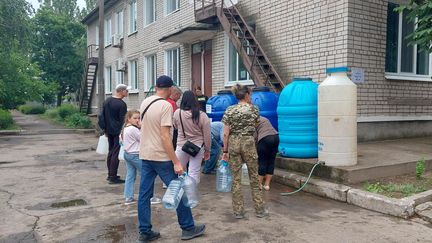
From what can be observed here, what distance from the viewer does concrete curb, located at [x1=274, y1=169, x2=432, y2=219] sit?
497cm

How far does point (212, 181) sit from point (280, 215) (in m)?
2.27

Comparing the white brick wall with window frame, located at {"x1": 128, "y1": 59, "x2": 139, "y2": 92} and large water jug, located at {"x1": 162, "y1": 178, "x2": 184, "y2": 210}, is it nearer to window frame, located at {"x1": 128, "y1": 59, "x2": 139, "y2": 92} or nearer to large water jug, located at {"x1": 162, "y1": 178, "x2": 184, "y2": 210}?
large water jug, located at {"x1": 162, "y1": 178, "x2": 184, "y2": 210}

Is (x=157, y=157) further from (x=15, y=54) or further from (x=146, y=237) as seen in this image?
(x=15, y=54)

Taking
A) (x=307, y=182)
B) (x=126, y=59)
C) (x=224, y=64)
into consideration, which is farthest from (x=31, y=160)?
(x=126, y=59)

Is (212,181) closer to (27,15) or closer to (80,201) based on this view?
(80,201)

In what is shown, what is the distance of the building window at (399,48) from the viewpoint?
905 cm

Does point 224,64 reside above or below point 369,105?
above

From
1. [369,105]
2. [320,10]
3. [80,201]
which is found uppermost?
[320,10]

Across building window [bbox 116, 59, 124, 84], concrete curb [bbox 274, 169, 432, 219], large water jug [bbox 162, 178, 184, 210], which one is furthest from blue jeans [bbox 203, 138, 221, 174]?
building window [bbox 116, 59, 124, 84]

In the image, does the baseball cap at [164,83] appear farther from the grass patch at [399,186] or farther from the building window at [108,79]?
the building window at [108,79]

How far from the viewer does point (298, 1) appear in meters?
9.12

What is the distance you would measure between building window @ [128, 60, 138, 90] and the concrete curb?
45.3ft

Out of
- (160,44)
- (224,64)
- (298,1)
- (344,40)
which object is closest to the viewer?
(344,40)

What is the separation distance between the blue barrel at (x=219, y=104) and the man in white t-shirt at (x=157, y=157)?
3660 millimetres
